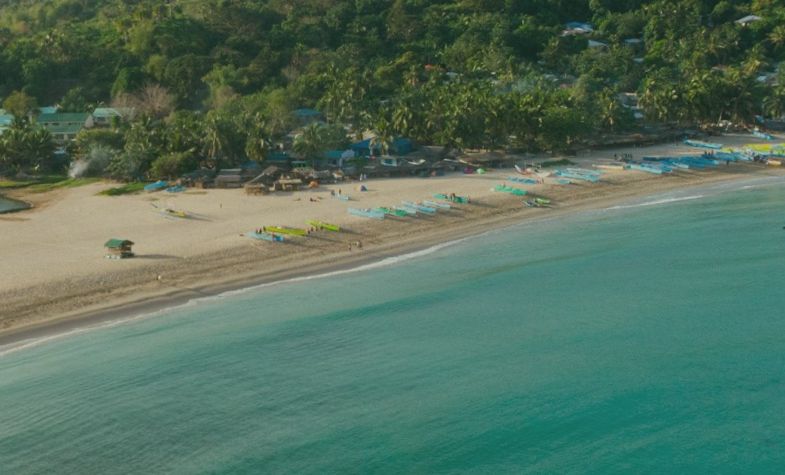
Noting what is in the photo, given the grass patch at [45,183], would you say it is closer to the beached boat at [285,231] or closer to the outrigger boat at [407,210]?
the beached boat at [285,231]

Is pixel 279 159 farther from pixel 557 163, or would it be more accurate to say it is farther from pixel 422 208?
pixel 557 163

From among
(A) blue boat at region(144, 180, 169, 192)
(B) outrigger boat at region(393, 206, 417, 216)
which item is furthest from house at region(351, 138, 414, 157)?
(B) outrigger boat at region(393, 206, 417, 216)

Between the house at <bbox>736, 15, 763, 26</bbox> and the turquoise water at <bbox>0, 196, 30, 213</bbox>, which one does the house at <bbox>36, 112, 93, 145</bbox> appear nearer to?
the turquoise water at <bbox>0, 196, 30, 213</bbox>

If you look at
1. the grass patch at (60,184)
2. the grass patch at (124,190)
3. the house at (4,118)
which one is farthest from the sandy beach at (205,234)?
the house at (4,118)

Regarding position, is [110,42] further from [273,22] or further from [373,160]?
[373,160]

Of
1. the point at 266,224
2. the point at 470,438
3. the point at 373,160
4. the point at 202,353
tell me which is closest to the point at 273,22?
the point at 373,160

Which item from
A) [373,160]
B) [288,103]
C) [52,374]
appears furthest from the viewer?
[288,103]


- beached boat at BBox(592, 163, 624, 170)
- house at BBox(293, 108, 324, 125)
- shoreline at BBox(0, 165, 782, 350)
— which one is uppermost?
house at BBox(293, 108, 324, 125)
